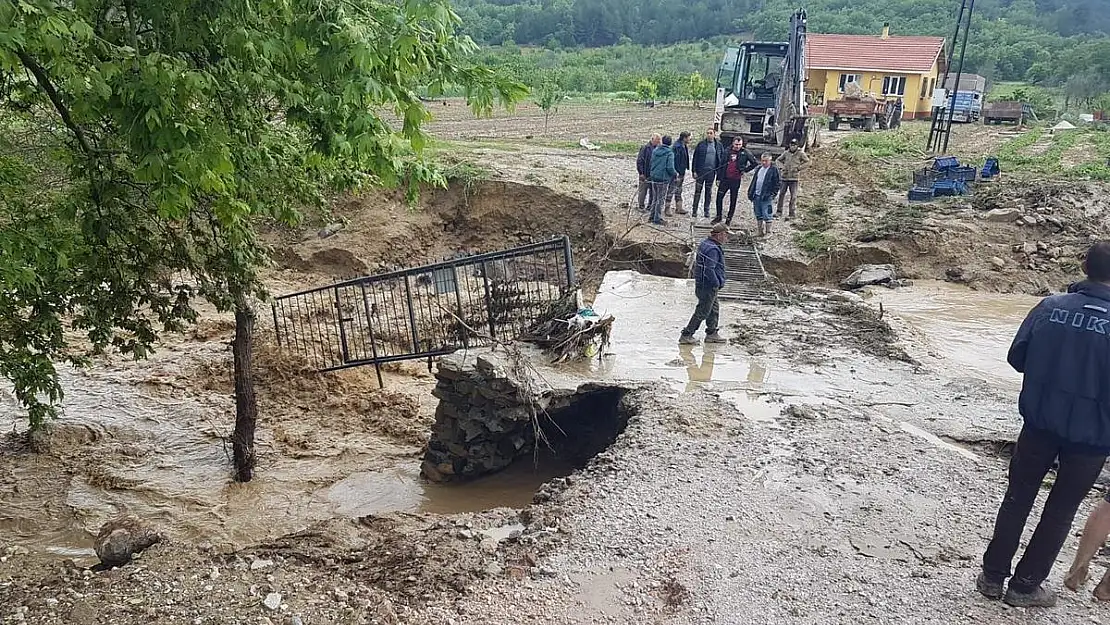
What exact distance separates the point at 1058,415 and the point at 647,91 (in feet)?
163

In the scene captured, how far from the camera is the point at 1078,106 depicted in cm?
4269

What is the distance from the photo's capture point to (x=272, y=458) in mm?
8695

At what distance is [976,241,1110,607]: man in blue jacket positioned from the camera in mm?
4074

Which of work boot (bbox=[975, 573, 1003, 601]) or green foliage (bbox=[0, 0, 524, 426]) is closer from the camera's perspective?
green foliage (bbox=[0, 0, 524, 426])

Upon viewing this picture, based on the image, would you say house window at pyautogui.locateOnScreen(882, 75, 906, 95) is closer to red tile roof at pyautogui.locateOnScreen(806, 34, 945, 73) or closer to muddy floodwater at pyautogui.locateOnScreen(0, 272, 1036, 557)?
red tile roof at pyautogui.locateOnScreen(806, 34, 945, 73)

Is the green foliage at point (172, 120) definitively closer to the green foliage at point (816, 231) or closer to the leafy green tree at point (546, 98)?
the green foliage at point (816, 231)

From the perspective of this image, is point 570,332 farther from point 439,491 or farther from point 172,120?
point 172,120

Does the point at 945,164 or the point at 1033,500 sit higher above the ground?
the point at 1033,500

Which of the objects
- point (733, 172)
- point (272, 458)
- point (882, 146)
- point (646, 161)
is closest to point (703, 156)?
point (733, 172)

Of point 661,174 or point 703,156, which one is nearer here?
point 661,174

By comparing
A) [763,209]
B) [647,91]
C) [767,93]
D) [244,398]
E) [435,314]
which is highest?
[767,93]

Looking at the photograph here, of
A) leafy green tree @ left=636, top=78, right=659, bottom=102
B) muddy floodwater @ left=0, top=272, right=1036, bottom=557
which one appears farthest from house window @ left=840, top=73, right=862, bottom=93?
muddy floodwater @ left=0, top=272, right=1036, bottom=557

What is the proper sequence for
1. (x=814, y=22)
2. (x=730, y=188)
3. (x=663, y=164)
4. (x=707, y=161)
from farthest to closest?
(x=814, y=22), (x=707, y=161), (x=730, y=188), (x=663, y=164)

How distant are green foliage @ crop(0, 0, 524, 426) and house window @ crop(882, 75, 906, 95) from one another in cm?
4337
